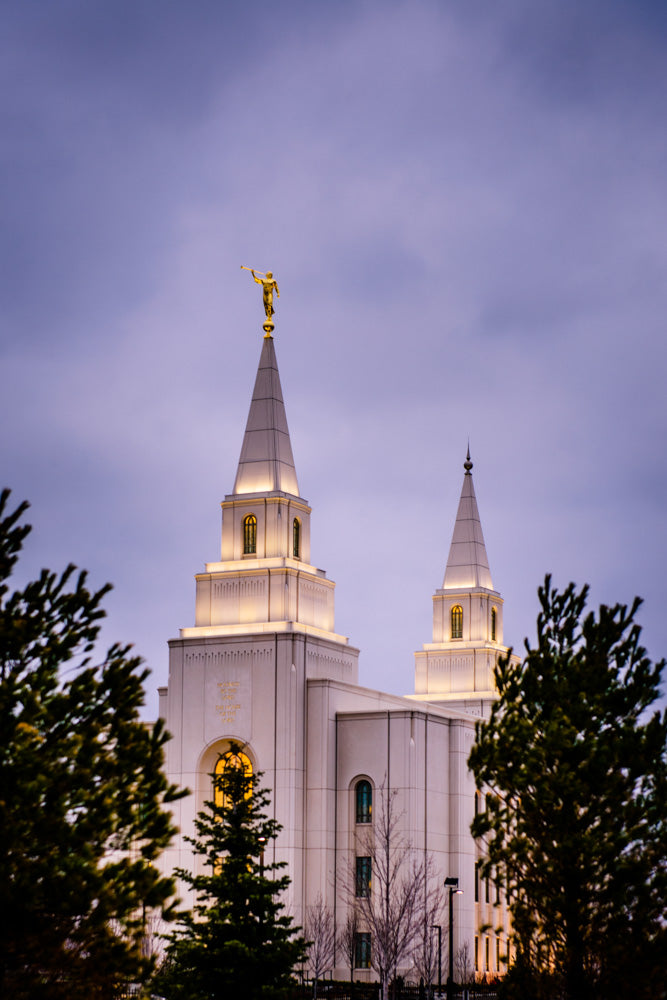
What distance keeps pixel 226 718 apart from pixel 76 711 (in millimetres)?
40536

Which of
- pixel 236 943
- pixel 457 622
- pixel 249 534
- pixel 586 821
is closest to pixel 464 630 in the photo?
pixel 457 622

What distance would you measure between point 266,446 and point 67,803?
44.4 m

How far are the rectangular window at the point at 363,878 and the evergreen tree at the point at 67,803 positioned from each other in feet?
128

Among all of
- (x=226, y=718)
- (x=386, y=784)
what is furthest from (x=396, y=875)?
(x=226, y=718)

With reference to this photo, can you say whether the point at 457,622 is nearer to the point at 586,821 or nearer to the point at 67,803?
the point at 586,821

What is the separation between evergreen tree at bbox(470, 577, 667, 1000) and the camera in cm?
2414

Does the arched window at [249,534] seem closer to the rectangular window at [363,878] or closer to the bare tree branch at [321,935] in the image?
the rectangular window at [363,878]

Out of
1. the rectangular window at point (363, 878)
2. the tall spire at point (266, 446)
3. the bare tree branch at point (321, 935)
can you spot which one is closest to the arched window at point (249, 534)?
the tall spire at point (266, 446)

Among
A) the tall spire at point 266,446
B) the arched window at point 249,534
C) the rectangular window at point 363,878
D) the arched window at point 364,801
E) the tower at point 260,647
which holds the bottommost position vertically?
the rectangular window at point 363,878

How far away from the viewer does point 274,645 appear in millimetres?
59781

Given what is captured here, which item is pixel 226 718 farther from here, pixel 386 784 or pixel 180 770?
pixel 386 784

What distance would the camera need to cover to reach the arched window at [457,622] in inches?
3196

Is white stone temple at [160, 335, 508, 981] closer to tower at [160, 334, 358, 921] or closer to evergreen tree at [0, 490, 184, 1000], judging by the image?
tower at [160, 334, 358, 921]

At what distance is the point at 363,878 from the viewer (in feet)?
194
